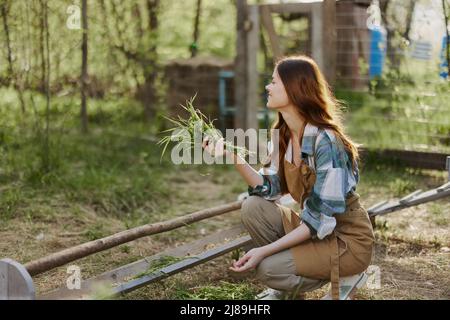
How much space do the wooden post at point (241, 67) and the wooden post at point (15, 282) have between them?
4.62 metres

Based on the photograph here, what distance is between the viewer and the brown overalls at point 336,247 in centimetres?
309

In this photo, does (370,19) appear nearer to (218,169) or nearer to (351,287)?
(218,169)

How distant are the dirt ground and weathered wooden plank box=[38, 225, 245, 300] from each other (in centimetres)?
13

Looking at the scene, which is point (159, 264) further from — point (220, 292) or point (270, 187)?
point (270, 187)

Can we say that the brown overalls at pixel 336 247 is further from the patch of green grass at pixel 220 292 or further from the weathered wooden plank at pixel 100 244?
the weathered wooden plank at pixel 100 244

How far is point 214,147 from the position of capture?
329 centimetres

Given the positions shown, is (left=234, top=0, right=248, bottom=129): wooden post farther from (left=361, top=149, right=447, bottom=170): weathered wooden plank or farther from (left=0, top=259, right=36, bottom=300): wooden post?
(left=0, top=259, right=36, bottom=300): wooden post

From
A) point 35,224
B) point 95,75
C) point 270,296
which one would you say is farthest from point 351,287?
point 95,75

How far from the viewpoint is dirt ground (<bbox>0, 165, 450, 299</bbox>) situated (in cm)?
379

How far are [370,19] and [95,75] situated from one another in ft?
11.1

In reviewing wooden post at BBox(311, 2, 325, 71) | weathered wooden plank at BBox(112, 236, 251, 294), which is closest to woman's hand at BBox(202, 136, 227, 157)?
weathered wooden plank at BBox(112, 236, 251, 294)

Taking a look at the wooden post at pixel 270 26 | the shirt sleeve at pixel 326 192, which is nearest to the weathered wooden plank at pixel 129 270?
the shirt sleeve at pixel 326 192

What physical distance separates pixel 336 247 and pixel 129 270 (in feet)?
3.53
